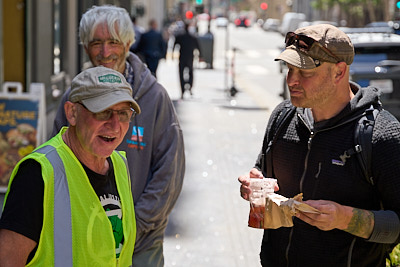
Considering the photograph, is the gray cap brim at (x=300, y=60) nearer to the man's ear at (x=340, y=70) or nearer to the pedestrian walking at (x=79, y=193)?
the man's ear at (x=340, y=70)

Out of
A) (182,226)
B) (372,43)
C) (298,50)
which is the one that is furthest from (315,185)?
(372,43)

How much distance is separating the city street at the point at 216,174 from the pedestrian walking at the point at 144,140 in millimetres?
2902

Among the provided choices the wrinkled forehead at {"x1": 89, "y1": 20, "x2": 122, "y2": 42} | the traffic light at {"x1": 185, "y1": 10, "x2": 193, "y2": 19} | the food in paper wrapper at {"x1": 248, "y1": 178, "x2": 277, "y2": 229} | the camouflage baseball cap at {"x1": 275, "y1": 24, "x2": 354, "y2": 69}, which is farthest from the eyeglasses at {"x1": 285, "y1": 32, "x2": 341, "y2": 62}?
the traffic light at {"x1": 185, "y1": 10, "x2": 193, "y2": 19}

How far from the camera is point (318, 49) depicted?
10.4 ft

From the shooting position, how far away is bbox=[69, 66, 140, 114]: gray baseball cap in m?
2.79

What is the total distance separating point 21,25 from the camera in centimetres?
1136

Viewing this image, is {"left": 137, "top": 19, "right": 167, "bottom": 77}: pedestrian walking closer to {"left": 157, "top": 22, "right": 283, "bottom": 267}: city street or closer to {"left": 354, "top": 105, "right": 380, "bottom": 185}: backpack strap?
{"left": 157, "top": 22, "right": 283, "bottom": 267}: city street

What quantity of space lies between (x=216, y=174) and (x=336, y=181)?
7444mm

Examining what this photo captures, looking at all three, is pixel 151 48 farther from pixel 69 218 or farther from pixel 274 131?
pixel 69 218

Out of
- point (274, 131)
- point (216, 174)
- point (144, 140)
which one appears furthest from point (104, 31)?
point (216, 174)

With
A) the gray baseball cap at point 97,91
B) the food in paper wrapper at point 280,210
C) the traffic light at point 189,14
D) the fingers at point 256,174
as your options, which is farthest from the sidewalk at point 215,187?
the traffic light at point 189,14

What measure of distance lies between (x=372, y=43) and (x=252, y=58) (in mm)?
29541

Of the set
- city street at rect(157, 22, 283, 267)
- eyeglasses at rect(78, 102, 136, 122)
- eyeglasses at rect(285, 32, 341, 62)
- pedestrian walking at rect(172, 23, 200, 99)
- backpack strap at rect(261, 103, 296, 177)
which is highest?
eyeglasses at rect(285, 32, 341, 62)

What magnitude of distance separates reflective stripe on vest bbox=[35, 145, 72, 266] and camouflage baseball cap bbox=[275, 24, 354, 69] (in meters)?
1.06
